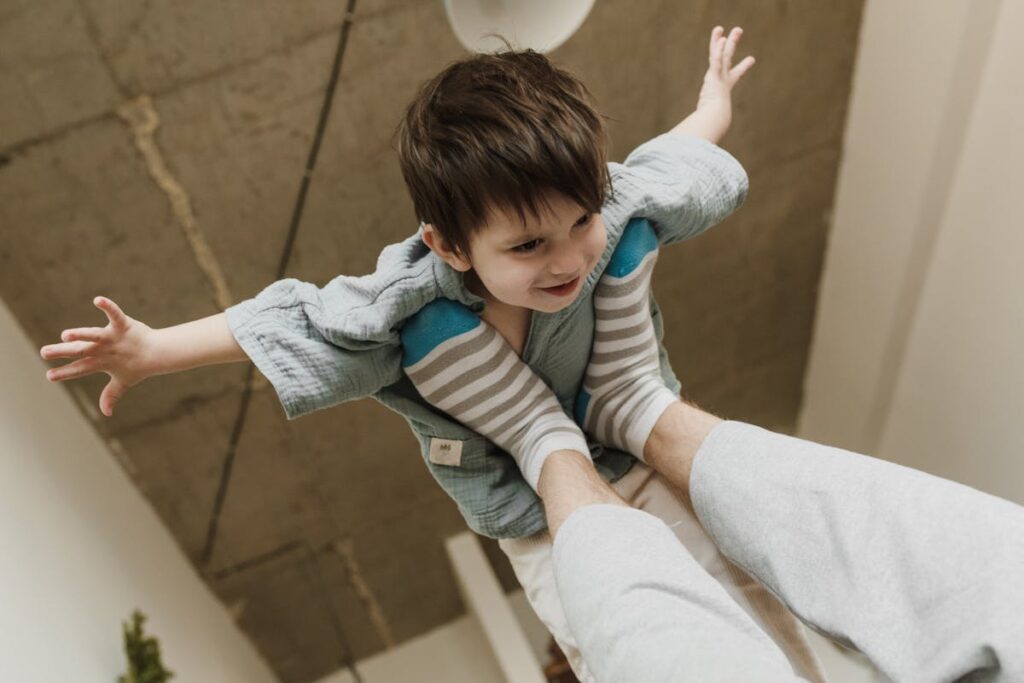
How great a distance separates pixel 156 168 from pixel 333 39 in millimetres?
294

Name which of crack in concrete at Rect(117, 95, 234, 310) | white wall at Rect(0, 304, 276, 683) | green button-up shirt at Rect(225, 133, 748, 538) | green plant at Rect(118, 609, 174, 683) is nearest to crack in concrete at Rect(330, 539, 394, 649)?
white wall at Rect(0, 304, 276, 683)

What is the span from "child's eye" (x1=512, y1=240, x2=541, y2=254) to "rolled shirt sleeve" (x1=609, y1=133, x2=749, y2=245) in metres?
0.15

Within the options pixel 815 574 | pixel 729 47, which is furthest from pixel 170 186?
pixel 815 574

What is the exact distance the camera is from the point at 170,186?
3.47ft

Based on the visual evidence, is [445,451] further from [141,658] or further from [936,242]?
[936,242]

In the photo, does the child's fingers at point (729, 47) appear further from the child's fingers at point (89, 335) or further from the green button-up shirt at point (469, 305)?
the child's fingers at point (89, 335)

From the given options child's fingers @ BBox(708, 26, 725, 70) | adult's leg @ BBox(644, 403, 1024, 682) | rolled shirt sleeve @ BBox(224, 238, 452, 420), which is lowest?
adult's leg @ BBox(644, 403, 1024, 682)

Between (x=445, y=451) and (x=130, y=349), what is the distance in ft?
1.15

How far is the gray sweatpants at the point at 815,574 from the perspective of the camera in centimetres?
58

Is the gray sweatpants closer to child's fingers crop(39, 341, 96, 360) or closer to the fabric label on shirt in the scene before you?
the fabric label on shirt

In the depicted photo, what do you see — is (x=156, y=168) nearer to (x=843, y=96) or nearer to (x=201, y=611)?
(x=201, y=611)

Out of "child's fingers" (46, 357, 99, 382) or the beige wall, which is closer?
"child's fingers" (46, 357, 99, 382)

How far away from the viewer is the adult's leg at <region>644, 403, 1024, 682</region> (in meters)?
0.57

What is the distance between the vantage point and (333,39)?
1.03m
